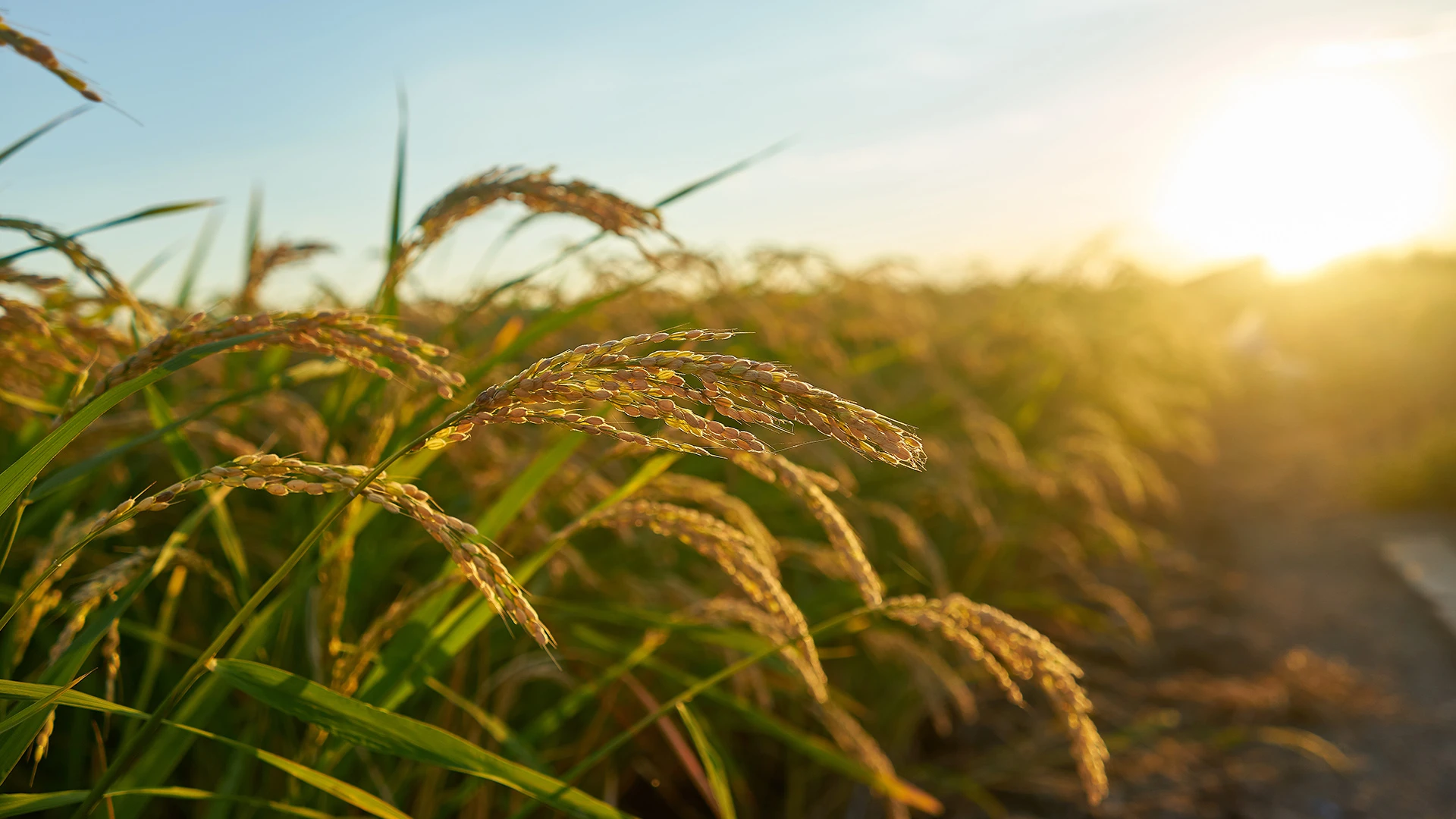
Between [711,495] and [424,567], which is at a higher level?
[711,495]

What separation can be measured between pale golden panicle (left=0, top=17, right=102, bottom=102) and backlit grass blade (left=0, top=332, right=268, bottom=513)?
29 cm

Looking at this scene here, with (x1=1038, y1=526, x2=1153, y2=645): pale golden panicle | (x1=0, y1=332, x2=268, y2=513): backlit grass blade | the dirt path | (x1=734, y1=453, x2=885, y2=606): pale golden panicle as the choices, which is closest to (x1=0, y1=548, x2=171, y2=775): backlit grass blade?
(x1=0, y1=332, x2=268, y2=513): backlit grass blade

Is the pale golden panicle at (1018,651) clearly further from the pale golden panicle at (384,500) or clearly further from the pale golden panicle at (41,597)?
the pale golden panicle at (41,597)

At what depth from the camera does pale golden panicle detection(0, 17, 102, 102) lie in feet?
3.11

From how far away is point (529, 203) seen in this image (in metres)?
1.47

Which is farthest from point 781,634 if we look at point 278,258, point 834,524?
point 278,258

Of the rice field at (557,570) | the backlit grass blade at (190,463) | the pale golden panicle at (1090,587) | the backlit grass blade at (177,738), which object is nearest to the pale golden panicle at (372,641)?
the rice field at (557,570)

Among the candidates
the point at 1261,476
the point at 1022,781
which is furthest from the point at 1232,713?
the point at 1261,476

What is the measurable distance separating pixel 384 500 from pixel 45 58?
677 mm

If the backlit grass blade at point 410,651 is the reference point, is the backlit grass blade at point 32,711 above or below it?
above

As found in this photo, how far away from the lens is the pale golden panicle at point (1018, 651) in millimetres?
1162

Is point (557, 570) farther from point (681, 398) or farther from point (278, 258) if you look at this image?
point (681, 398)

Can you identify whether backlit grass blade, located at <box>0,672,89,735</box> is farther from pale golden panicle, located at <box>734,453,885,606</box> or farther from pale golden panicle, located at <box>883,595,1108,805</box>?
pale golden panicle, located at <box>883,595,1108,805</box>

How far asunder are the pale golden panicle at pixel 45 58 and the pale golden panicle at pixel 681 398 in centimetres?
62
